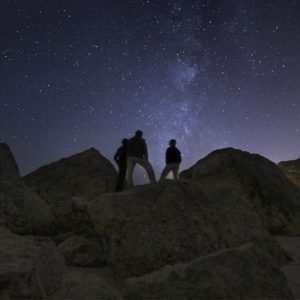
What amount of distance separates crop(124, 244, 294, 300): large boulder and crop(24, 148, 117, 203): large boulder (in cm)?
723

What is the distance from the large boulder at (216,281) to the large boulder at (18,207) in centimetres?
197

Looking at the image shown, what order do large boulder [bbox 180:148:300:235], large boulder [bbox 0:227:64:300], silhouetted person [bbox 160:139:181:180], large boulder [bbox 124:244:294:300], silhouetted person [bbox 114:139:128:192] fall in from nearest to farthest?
large boulder [bbox 0:227:64:300] < large boulder [bbox 124:244:294:300] < large boulder [bbox 180:148:300:235] < silhouetted person [bbox 160:139:181:180] < silhouetted person [bbox 114:139:128:192]

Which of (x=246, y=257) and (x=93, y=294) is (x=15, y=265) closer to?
(x=93, y=294)

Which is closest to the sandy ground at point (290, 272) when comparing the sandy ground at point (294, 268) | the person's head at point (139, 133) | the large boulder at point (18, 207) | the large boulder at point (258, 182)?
the sandy ground at point (294, 268)

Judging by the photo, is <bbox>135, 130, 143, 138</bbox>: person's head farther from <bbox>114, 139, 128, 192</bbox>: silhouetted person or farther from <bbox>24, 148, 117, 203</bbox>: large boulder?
<bbox>24, 148, 117, 203</bbox>: large boulder

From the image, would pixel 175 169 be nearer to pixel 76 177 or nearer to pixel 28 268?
pixel 76 177

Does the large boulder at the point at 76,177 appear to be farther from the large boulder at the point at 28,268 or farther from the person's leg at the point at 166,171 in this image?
the large boulder at the point at 28,268

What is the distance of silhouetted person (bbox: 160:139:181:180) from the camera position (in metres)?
9.09

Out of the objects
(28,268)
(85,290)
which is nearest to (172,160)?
(85,290)

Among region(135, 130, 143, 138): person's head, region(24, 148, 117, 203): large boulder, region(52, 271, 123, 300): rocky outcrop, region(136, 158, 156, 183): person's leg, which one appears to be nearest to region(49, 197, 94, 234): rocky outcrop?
region(52, 271, 123, 300): rocky outcrop

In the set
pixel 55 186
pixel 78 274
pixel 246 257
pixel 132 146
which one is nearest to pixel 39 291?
pixel 78 274

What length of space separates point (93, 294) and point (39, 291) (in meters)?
0.38

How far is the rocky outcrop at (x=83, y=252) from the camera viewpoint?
4.00m

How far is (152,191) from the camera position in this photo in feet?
13.0
